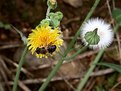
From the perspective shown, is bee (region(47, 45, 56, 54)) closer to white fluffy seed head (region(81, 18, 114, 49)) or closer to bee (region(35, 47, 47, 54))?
bee (region(35, 47, 47, 54))

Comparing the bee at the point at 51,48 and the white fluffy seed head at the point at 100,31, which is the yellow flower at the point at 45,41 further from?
the white fluffy seed head at the point at 100,31

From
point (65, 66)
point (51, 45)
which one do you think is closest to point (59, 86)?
point (65, 66)

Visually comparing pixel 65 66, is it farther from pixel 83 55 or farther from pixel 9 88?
pixel 9 88

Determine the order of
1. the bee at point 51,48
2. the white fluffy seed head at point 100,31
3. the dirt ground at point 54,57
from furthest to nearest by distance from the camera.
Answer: the dirt ground at point 54,57 → the white fluffy seed head at point 100,31 → the bee at point 51,48

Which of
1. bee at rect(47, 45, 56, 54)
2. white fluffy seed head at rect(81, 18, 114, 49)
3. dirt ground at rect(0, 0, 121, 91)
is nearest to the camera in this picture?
bee at rect(47, 45, 56, 54)

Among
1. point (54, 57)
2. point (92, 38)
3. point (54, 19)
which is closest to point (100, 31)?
point (92, 38)

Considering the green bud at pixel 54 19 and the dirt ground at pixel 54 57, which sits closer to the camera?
the green bud at pixel 54 19

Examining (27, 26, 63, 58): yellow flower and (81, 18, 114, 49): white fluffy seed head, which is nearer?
(27, 26, 63, 58): yellow flower

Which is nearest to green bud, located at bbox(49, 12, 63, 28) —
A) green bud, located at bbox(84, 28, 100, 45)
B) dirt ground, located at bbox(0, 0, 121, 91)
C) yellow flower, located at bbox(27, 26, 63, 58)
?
yellow flower, located at bbox(27, 26, 63, 58)

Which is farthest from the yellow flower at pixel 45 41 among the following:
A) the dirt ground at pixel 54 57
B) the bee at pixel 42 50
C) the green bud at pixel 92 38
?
the dirt ground at pixel 54 57
